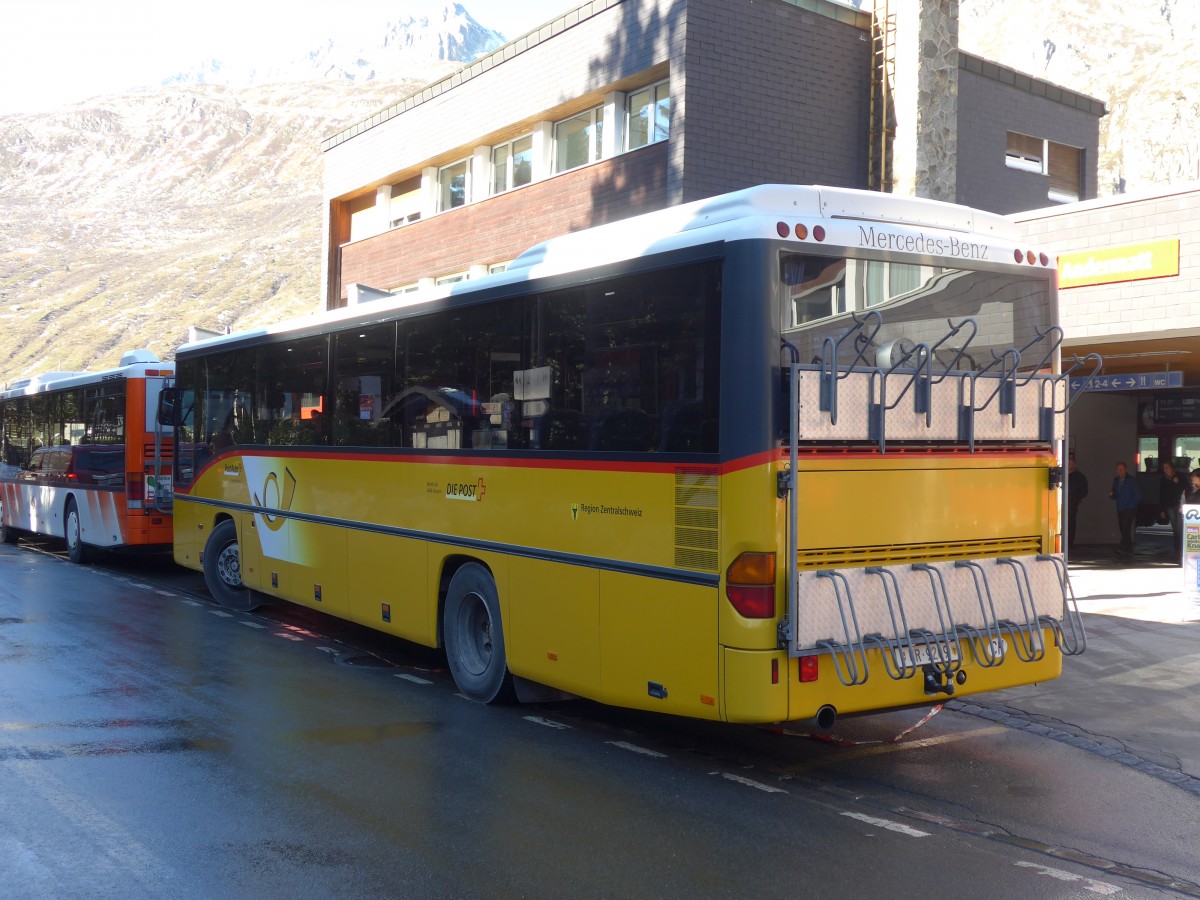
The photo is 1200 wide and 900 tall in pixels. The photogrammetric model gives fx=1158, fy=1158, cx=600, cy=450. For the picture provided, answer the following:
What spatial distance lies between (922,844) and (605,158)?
15.8 metres

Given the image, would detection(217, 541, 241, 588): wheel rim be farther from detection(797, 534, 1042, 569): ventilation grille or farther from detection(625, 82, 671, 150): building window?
detection(625, 82, 671, 150): building window

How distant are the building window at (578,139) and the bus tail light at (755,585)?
15.4 m

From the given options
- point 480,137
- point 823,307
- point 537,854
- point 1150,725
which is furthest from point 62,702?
point 480,137

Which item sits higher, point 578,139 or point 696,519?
point 578,139

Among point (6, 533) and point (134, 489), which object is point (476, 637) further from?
point (6, 533)

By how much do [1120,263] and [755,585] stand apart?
Answer: 10.7 metres

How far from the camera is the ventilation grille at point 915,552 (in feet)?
20.8

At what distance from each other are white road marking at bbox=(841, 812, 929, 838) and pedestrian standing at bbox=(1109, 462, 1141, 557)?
651 inches

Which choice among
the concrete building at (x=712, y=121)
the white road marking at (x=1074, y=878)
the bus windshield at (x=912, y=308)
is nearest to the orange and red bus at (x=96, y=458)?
the concrete building at (x=712, y=121)

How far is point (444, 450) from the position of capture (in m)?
8.84

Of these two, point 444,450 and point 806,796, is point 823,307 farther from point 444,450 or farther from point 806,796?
point 444,450

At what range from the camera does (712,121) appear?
18234 millimetres

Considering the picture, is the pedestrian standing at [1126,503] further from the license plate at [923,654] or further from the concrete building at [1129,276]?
the license plate at [923,654]

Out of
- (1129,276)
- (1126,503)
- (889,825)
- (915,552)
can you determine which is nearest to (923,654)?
(915,552)
